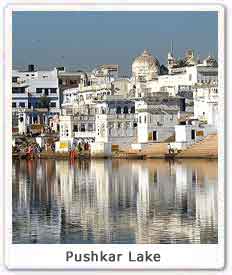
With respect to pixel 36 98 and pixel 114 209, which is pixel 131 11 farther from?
pixel 36 98

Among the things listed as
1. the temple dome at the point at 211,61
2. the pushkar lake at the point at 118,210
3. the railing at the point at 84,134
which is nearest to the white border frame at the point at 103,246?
the pushkar lake at the point at 118,210

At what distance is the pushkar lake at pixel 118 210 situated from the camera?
319 centimetres

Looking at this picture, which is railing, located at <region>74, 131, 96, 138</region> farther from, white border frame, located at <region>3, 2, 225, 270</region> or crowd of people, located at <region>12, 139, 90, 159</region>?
white border frame, located at <region>3, 2, 225, 270</region>

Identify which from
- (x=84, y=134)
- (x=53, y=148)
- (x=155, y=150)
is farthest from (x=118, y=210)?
(x=84, y=134)

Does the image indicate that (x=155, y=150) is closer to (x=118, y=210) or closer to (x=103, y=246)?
(x=118, y=210)

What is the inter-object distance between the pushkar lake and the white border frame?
9 centimetres

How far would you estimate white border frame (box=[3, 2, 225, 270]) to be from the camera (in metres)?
2.74

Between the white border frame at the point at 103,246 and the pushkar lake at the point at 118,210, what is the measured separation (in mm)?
93

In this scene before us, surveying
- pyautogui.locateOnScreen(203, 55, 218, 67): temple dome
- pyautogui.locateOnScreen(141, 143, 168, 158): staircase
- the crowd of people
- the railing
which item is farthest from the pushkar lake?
the railing

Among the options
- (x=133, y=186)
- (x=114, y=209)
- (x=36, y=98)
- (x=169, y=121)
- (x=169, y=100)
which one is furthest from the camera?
(x=169, y=100)

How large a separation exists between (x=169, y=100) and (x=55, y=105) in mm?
1400

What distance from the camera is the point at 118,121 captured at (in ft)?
35.5

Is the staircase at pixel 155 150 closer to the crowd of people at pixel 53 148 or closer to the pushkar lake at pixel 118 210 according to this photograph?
the crowd of people at pixel 53 148

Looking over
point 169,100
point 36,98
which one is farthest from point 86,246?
point 169,100
